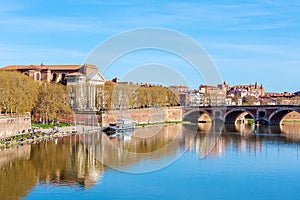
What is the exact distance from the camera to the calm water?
48.5 feet

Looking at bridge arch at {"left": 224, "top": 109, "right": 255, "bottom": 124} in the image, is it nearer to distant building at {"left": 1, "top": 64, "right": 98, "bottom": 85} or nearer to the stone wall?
the stone wall

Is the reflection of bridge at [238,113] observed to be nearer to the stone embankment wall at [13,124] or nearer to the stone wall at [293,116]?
the stone wall at [293,116]

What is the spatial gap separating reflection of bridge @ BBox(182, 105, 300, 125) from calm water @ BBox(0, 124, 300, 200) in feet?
53.8

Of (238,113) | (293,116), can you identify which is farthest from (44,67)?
(293,116)

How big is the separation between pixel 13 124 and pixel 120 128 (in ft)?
29.3

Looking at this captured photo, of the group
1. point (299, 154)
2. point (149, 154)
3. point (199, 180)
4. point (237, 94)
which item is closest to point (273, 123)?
point (299, 154)

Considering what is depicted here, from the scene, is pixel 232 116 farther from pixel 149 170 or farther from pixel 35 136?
pixel 149 170

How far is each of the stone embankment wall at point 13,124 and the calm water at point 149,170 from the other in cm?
199

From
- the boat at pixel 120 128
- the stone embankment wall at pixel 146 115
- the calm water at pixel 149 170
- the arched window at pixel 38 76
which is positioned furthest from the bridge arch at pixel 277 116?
the arched window at pixel 38 76

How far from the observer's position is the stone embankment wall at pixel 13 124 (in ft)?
81.2

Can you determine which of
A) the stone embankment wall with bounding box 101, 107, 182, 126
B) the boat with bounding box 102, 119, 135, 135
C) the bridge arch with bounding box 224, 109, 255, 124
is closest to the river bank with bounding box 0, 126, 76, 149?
the boat with bounding box 102, 119, 135, 135

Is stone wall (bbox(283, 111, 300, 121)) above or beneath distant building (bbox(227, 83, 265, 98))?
beneath

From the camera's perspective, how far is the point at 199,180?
1670 cm

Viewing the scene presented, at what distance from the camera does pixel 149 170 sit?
18.2 m
